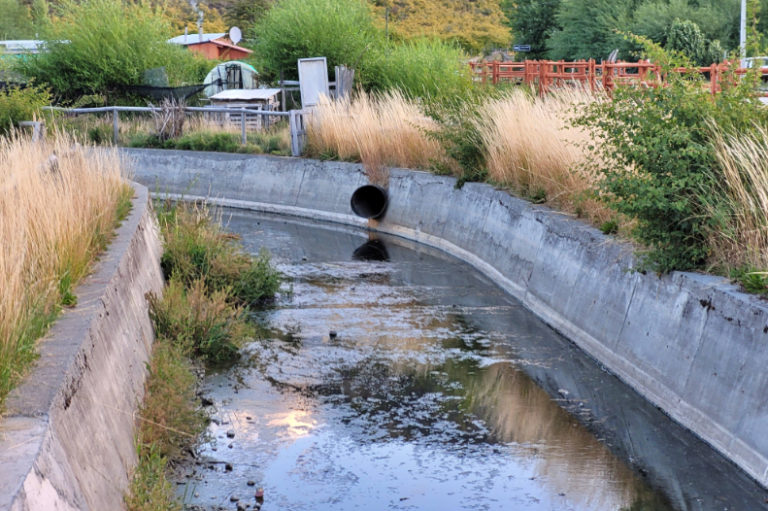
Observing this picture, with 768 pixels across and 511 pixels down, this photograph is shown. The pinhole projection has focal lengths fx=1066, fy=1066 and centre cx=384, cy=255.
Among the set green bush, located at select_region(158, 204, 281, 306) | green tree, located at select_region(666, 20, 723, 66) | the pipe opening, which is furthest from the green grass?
green tree, located at select_region(666, 20, 723, 66)

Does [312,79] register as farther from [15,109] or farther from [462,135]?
[462,135]

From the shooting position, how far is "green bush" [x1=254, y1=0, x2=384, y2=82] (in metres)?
31.5

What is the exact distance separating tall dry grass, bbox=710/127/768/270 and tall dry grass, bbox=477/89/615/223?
2.55m

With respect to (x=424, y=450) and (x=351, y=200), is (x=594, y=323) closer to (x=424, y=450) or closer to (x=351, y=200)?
Answer: (x=424, y=450)

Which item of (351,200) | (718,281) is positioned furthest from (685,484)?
(351,200)

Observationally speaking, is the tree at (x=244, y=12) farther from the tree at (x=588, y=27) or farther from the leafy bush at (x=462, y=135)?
the leafy bush at (x=462, y=135)

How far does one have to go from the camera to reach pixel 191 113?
27812mm

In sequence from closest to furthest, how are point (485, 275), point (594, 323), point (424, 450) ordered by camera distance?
point (424, 450) → point (594, 323) → point (485, 275)

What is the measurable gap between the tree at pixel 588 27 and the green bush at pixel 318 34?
49.8ft

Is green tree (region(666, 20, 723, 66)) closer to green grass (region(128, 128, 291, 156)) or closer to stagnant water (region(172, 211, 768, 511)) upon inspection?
green grass (region(128, 128, 291, 156))

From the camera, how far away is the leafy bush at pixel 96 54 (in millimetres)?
33594

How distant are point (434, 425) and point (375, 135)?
1249cm

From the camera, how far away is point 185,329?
973cm

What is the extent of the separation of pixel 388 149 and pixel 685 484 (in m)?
13.5
